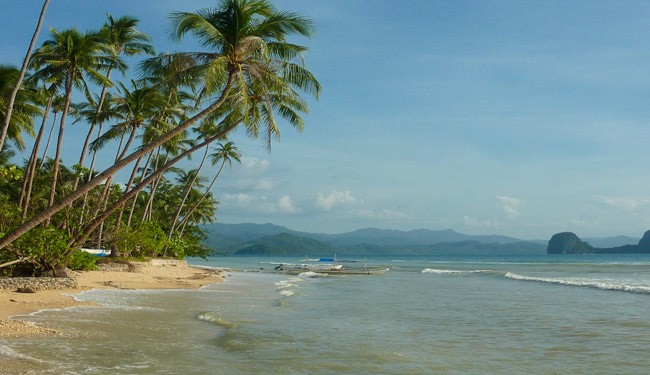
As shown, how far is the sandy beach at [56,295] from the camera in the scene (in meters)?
10.1

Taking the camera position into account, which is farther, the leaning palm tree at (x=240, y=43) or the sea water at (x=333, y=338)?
the leaning palm tree at (x=240, y=43)

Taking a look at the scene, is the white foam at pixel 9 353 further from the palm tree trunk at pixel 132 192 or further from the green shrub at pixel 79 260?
the green shrub at pixel 79 260

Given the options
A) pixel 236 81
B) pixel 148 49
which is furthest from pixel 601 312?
pixel 148 49

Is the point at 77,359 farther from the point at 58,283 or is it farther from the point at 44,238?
the point at 58,283

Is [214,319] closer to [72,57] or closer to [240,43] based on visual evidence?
[240,43]

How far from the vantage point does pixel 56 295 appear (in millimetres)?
17516

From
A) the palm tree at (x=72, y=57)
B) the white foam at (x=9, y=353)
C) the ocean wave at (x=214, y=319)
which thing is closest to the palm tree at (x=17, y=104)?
the palm tree at (x=72, y=57)

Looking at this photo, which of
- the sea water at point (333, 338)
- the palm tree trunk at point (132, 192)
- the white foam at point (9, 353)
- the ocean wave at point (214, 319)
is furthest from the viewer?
the palm tree trunk at point (132, 192)

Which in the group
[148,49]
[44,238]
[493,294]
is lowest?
[493,294]

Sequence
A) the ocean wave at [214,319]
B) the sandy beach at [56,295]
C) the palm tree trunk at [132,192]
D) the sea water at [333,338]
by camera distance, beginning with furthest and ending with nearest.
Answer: the palm tree trunk at [132,192] < the ocean wave at [214,319] < the sandy beach at [56,295] < the sea water at [333,338]

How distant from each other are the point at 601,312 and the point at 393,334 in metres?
9.14

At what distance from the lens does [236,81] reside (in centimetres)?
1541

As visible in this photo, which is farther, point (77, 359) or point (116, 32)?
point (116, 32)

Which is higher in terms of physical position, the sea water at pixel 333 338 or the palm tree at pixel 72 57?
the palm tree at pixel 72 57
